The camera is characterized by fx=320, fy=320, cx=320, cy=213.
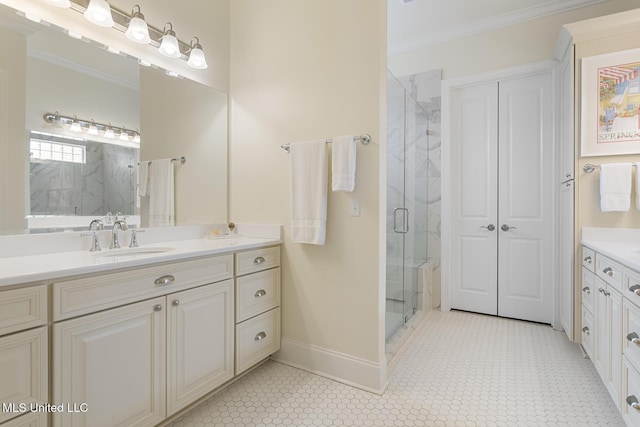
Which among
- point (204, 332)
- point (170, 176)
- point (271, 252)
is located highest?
point (170, 176)

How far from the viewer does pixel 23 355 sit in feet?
3.53

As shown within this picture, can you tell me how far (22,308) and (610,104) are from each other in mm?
3470

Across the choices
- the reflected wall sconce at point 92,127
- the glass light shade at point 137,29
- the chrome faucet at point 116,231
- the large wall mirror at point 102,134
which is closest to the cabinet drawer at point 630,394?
the large wall mirror at point 102,134

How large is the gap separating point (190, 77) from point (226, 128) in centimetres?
43

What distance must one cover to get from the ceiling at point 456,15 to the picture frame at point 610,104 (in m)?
0.93

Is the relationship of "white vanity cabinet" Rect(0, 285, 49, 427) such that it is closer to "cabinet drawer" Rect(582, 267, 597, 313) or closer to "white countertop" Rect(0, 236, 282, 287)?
"white countertop" Rect(0, 236, 282, 287)

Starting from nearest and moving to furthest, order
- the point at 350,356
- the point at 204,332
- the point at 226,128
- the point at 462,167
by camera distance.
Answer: the point at 204,332, the point at 350,356, the point at 226,128, the point at 462,167

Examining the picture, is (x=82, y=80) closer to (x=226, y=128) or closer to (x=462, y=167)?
(x=226, y=128)

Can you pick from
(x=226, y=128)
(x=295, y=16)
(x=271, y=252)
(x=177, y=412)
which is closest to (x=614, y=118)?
(x=295, y=16)

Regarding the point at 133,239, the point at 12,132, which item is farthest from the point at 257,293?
the point at 12,132

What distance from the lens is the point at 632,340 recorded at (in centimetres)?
145

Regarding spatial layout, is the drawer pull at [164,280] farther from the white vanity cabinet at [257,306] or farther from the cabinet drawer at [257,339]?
the cabinet drawer at [257,339]

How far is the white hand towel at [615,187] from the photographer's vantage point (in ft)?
7.14

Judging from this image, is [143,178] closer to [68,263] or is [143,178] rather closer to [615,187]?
[68,263]
